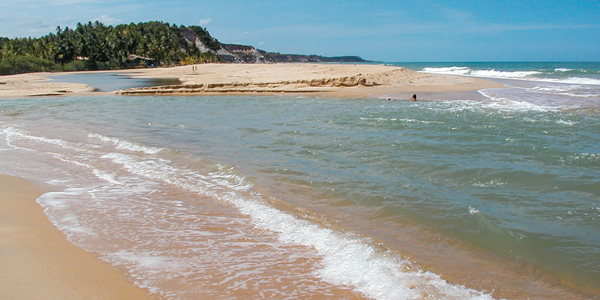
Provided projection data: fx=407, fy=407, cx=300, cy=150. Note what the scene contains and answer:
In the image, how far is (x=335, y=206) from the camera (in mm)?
5359

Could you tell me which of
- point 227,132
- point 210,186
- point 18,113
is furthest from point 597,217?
point 18,113

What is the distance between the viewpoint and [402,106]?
1644cm

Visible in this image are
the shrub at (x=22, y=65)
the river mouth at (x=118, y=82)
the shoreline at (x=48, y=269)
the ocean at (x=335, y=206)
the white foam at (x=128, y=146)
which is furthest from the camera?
the shrub at (x=22, y=65)

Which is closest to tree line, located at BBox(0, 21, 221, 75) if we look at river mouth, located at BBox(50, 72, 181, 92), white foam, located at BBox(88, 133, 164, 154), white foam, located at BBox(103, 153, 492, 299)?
river mouth, located at BBox(50, 72, 181, 92)

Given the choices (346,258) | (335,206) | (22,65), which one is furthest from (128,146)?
(22,65)

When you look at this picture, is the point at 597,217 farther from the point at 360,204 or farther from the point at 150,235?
the point at 150,235

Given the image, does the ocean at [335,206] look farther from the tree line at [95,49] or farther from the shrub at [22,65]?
the tree line at [95,49]

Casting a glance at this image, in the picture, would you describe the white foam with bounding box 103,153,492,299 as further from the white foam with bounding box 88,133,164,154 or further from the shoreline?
the white foam with bounding box 88,133,164,154

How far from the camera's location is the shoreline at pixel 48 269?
3051 millimetres

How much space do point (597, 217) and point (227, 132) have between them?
28.0ft

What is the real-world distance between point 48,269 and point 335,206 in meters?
3.24

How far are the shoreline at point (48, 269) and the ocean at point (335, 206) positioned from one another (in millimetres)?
151

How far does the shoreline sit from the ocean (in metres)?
0.15

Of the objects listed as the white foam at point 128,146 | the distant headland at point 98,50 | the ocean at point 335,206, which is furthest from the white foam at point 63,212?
the distant headland at point 98,50
